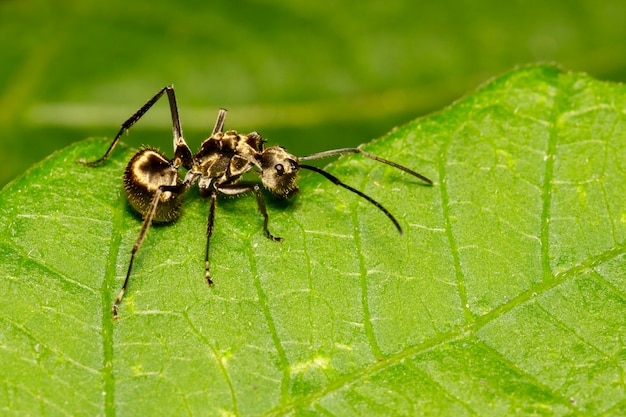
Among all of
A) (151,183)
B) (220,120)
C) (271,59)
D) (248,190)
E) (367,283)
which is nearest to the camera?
(367,283)

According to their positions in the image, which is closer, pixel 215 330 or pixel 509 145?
pixel 215 330

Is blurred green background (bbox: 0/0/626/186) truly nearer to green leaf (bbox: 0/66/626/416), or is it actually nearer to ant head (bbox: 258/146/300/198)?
ant head (bbox: 258/146/300/198)

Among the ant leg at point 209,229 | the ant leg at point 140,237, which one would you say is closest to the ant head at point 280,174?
the ant leg at point 209,229

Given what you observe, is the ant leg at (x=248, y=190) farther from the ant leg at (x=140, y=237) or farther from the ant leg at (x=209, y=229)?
the ant leg at (x=140, y=237)

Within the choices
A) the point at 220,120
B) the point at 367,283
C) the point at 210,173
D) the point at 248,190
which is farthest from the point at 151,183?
the point at 367,283

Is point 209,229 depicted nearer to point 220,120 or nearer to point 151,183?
point 151,183

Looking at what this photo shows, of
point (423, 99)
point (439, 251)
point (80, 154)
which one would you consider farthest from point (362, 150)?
point (423, 99)

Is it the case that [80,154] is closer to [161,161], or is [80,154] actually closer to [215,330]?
[161,161]
